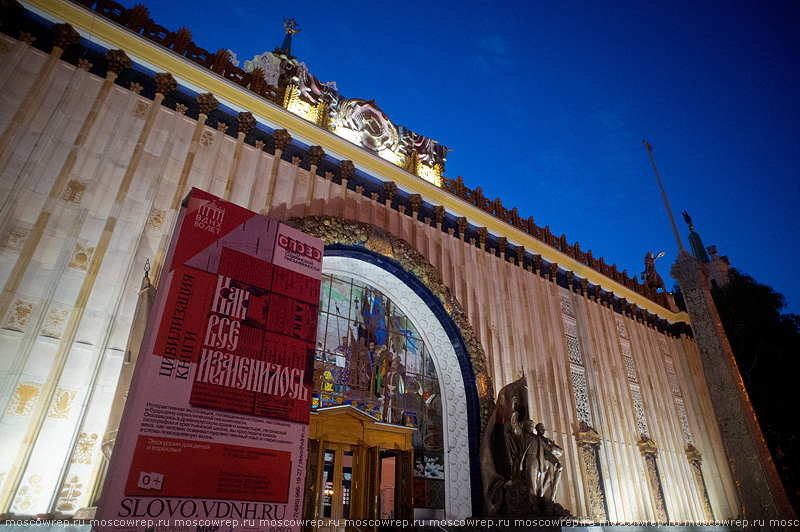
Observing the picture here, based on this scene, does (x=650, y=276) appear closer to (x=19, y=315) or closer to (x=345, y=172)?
(x=345, y=172)

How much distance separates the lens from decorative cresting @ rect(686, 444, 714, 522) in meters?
12.4

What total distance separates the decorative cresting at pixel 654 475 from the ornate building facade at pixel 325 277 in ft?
0.19

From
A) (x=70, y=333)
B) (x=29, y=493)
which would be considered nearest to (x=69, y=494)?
(x=29, y=493)

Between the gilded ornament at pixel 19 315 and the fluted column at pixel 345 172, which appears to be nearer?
the gilded ornament at pixel 19 315

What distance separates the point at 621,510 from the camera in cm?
1035

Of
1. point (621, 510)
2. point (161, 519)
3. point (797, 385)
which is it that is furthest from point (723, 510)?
point (161, 519)

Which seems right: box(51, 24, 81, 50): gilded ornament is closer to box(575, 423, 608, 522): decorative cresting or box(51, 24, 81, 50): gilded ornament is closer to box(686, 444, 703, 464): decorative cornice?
box(575, 423, 608, 522): decorative cresting

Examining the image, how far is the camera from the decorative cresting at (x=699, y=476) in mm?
12445

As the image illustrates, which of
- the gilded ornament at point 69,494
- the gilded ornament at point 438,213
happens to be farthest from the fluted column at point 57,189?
the gilded ornament at point 438,213

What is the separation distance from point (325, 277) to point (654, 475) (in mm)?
10173

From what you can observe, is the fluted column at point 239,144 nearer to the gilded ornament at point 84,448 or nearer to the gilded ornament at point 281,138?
the gilded ornament at point 281,138

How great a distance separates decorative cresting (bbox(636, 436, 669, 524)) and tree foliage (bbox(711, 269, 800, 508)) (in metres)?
5.97

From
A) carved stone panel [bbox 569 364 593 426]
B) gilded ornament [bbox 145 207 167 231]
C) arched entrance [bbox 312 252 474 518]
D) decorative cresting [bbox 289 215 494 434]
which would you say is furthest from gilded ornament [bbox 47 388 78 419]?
carved stone panel [bbox 569 364 593 426]

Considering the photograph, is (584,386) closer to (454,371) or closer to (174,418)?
(454,371)
